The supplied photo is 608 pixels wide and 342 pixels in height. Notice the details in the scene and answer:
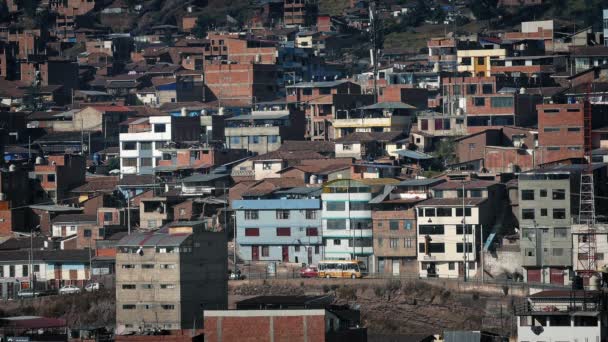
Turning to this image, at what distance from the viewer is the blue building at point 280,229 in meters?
79.1

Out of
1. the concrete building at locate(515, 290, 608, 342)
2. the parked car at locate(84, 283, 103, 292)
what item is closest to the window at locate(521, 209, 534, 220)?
the parked car at locate(84, 283, 103, 292)

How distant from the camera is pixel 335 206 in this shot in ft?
258

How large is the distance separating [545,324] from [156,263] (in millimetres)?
20252

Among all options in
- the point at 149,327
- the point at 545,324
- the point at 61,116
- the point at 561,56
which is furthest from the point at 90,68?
the point at 545,324

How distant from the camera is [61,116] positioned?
105188mm

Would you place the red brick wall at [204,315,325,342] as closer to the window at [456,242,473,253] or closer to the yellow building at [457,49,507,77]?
the window at [456,242,473,253]

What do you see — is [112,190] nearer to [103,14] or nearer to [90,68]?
[90,68]

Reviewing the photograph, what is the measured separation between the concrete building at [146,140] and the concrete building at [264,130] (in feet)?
8.35

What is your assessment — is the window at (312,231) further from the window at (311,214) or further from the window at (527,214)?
the window at (527,214)

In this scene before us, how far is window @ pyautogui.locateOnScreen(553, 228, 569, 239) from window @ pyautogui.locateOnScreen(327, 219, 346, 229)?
854 cm

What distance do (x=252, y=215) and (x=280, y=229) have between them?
3.98ft

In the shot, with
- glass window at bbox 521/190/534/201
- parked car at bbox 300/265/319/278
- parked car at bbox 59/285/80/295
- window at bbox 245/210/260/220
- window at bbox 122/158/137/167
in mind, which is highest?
glass window at bbox 521/190/534/201

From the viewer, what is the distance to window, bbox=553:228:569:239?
73.1 m

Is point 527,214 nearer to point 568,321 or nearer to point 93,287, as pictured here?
point 93,287
